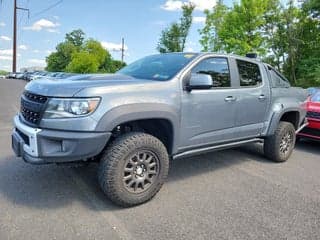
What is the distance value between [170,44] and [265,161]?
1309 inches

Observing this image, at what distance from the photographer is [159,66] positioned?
14.6 feet

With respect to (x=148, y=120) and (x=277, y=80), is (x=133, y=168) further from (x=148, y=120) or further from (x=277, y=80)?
(x=277, y=80)

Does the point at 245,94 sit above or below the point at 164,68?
below

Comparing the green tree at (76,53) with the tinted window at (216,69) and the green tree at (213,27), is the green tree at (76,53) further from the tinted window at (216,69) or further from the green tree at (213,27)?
the tinted window at (216,69)

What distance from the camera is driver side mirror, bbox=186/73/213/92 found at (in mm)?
3871

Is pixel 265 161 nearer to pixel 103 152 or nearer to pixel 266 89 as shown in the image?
pixel 266 89

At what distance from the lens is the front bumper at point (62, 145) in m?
3.26

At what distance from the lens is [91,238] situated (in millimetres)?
2996

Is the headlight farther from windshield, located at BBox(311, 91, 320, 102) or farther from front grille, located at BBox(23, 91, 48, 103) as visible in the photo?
windshield, located at BBox(311, 91, 320, 102)

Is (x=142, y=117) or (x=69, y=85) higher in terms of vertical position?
(x=69, y=85)

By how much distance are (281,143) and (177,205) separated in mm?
2721

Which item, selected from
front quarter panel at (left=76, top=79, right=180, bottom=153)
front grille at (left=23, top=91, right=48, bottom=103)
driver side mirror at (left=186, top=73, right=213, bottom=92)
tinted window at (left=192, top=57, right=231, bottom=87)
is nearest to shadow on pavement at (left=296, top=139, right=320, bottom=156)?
tinted window at (left=192, top=57, right=231, bottom=87)

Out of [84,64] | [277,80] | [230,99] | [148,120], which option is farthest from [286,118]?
[84,64]

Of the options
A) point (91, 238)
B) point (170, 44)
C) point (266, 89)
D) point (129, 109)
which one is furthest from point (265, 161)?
point (170, 44)
